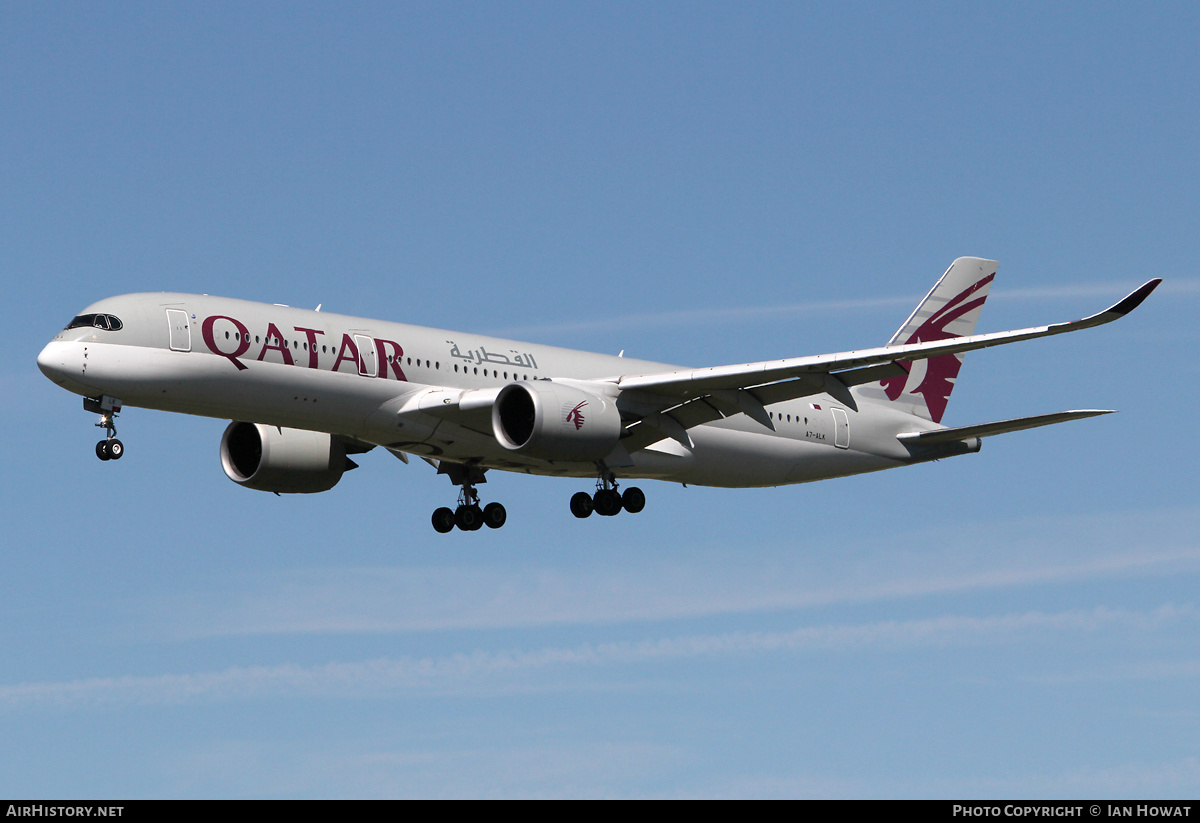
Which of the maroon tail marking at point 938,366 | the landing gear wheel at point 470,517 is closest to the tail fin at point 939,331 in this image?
the maroon tail marking at point 938,366

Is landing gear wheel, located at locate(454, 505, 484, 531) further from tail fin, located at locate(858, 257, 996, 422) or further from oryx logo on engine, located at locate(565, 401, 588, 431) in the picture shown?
tail fin, located at locate(858, 257, 996, 422)

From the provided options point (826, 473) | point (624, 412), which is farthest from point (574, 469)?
point (826, 473)

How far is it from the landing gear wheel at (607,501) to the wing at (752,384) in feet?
4.05

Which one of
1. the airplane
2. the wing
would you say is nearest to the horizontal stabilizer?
the airplane

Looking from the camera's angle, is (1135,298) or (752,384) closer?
(1135,298)

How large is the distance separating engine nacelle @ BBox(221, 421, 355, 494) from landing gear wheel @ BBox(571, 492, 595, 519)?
649 centimetres

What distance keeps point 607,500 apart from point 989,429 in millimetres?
10166

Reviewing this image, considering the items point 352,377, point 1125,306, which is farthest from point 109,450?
point 1125,306

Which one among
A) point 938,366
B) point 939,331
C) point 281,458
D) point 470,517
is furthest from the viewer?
point 939,331

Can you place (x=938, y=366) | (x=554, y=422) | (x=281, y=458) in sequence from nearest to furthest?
1. (x=554, y=422)
2. (x=281, y=458)
3. (x=938, y=366)

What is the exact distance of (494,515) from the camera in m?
42.2

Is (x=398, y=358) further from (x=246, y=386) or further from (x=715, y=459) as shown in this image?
(x=715, y=459)

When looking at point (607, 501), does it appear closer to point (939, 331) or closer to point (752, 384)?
point (752, 384)

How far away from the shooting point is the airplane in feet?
111
